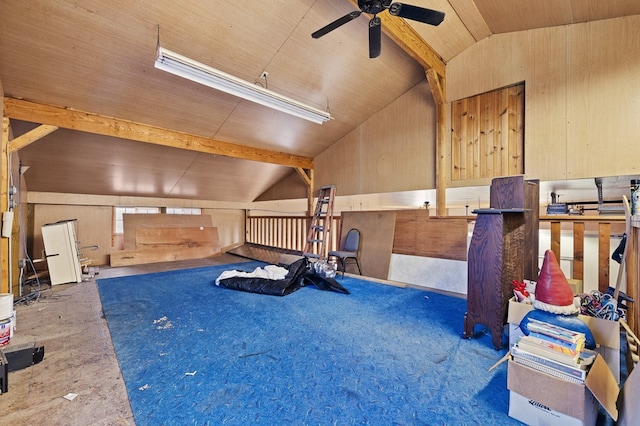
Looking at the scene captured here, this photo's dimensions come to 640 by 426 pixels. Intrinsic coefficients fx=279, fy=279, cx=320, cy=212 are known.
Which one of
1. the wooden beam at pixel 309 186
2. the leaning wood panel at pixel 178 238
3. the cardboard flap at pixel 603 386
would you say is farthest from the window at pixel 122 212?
the cardboard flap at pixel 603 386

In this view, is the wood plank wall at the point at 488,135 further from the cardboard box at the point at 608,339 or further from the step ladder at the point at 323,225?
the cardboard box at the point at 608,339

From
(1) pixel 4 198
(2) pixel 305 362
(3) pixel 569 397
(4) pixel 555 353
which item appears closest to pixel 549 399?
(3) pixel 569 397

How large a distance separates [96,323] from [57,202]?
464 centimetres

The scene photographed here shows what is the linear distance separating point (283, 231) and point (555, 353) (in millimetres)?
6096

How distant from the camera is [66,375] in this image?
1.81 meters

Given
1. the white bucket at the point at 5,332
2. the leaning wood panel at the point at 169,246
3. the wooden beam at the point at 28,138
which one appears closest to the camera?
the white bucket at the point at 5,332

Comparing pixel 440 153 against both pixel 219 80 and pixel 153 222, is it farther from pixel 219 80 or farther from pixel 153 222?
pixel 153 222

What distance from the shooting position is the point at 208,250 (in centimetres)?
722

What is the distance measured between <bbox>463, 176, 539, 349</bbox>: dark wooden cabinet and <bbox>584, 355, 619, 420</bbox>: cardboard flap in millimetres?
773

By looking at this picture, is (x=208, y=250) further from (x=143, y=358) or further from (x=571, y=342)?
(x=571, y=342)

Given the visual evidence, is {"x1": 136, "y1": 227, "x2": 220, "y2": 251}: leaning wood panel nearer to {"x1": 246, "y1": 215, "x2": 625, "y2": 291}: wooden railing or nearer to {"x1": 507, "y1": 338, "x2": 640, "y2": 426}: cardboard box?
{"x1": 246, "y1": 215, "x2": 625, "y2": 291}: wooden railing

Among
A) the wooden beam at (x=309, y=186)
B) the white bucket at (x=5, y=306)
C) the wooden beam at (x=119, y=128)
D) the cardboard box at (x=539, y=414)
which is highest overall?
the wooden beam at (x=119, y=128)

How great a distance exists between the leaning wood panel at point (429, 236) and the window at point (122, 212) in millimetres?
6140

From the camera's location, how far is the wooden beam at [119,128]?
3.45m
